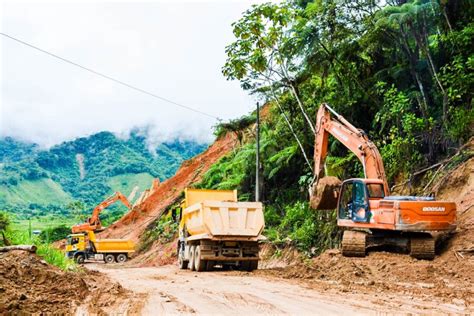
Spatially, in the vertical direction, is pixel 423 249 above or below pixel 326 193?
below

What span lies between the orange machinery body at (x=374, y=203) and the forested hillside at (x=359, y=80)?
244 cm

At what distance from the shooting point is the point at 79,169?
11375cm

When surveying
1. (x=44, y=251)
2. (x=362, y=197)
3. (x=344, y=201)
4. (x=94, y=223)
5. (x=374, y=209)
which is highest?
(x=362, y=197)

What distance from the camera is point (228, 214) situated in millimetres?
17391

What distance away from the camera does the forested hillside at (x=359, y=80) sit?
17734 mm

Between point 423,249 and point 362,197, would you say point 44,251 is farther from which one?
point 423,249

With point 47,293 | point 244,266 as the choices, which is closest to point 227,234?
point 244,266

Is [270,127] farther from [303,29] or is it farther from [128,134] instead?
[128,134]

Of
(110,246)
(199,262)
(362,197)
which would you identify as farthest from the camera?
(110,246)

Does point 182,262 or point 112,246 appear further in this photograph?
point 112,246

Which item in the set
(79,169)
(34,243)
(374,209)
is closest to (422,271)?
(374,209)

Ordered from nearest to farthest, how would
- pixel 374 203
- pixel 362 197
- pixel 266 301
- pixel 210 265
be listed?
pixel 266 301
pixel 374 203
pixel 362 197
pixel 210 265

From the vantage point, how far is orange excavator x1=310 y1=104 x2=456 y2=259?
13.5 meters

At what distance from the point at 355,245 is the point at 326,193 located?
2.38m
